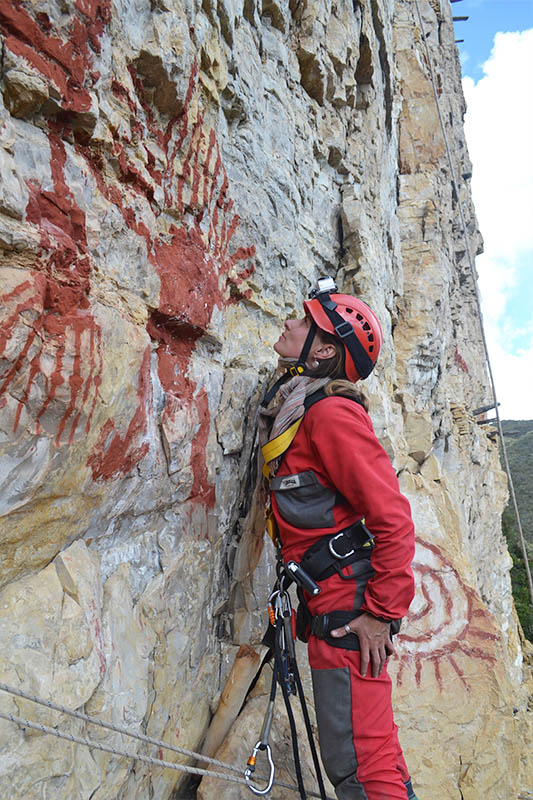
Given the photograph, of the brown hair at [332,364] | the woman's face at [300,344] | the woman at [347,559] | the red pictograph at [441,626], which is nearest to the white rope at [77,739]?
the woman at [347,559]

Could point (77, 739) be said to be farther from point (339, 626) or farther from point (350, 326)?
point (350, 326)

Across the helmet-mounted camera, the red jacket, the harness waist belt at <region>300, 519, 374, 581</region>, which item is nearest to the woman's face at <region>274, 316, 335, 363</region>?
the helmet-mounted camera

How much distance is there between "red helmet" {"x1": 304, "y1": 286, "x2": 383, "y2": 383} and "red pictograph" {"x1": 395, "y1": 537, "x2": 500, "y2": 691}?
222 centimetres

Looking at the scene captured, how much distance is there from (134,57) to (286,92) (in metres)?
2.07

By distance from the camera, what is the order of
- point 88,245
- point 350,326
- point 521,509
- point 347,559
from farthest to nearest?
point 521,509, point 350,326, point 347,559, point 88,245

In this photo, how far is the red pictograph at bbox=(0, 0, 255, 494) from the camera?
149cm

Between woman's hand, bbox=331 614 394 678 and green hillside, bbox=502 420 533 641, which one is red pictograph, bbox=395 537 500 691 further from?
green hillside, bbox=502 420 533 641

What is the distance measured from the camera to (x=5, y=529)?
4.87 ft

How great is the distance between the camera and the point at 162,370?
223 cm

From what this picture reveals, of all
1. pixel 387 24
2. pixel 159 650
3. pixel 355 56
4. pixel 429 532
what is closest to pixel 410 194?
pixel 387 24

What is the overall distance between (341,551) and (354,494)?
253 millimetres

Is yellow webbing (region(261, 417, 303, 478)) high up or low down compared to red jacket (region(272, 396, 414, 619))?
up

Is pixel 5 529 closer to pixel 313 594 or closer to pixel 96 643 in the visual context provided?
pixel 96 643

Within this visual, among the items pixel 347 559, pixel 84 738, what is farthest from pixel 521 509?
pixel 84 738
